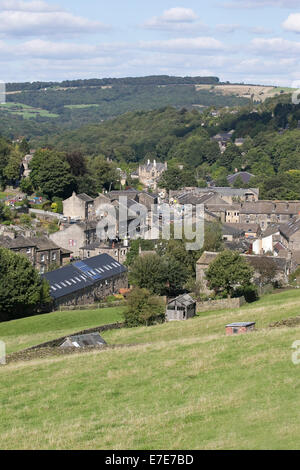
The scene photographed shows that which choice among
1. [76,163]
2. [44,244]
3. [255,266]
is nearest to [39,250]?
[44,244]

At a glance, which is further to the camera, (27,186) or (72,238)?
(27,186)

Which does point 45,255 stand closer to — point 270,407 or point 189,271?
point 189,271

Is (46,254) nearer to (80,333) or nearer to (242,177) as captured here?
(80,333)

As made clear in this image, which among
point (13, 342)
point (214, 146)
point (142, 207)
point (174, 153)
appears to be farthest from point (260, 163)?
point (13, 342)

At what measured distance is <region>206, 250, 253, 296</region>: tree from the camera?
4741cm

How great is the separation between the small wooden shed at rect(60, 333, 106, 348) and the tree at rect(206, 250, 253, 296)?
16925 mm

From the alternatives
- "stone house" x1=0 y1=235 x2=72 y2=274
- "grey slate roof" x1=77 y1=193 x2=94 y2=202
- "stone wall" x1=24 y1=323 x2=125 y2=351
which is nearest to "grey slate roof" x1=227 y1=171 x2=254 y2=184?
"grey slate roof" x1=77 y1=193 x2=94 y2=202

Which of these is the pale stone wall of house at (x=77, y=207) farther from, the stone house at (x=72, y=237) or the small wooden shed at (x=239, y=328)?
the small wooden shed at (x=239, y=328)

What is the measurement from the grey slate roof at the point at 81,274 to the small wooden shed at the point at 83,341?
18.8 metres

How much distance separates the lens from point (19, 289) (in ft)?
155

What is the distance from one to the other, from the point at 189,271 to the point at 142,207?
31578 mm

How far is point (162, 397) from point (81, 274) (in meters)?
37.1
